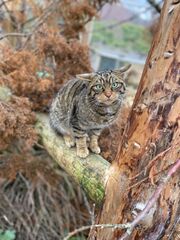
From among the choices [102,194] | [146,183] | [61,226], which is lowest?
[61,226]

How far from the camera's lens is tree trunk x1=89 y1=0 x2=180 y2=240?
1559 mm

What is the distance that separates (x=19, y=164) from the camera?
2936 millimetres

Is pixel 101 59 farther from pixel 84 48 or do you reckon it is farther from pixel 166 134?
pixel 166 134

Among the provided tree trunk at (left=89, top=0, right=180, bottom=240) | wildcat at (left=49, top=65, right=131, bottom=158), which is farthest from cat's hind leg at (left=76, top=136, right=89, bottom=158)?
tree trunk at (left=89, top=0, right=180, bottom=240)

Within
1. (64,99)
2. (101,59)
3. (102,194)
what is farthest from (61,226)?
(101,59)

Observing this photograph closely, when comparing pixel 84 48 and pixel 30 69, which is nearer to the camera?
pixel 30 69

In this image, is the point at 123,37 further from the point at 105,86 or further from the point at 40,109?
the point at 105,86

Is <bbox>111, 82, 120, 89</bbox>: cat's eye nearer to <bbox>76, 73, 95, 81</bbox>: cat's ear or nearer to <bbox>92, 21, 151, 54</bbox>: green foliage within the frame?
<bbox>76, 73, 95, 81</bbox>: cat's ear

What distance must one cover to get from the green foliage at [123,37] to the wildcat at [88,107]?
517cm

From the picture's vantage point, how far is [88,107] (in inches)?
93.0

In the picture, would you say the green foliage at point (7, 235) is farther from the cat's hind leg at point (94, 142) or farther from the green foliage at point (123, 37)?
the green foliage at point (123, 37)

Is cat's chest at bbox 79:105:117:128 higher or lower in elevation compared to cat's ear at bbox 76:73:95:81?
lower

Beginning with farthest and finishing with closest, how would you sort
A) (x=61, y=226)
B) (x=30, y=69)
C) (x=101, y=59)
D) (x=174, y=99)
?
(x=101, y=59)
(x=61, y=226)
(x=30, y=69)
(x=174, y=99)

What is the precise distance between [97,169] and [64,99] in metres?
0.59
